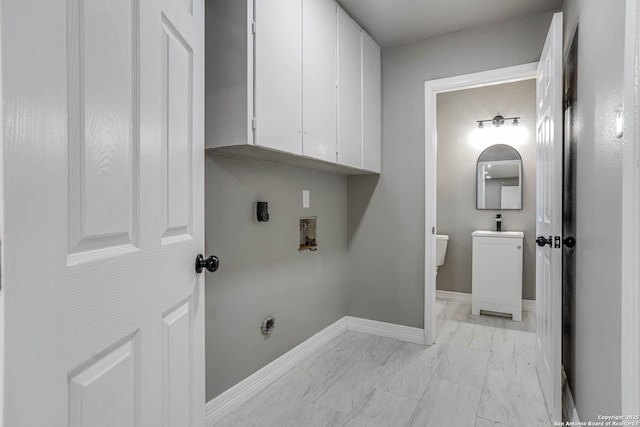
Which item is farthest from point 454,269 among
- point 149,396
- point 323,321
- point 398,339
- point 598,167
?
point 149,396

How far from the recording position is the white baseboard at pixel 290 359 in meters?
1.86

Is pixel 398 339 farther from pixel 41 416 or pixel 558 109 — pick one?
pixel 41 416

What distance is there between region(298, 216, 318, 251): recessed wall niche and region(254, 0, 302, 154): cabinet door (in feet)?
2.78

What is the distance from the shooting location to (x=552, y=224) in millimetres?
1760

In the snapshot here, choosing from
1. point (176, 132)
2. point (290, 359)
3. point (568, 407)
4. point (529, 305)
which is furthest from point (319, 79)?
point (529, 305)

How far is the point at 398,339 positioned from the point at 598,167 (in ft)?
6.85

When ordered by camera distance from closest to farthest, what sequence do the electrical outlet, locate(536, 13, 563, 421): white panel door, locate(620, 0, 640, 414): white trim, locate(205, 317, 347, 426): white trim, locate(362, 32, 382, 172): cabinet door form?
locate(620, 0, 640, 414): white trim
locate(536, 13, 563, 421): white panel door
locate(205, 317, 347, 426): white trim
the electrical outlet
locate(362, 32, 382, 172): cabinet door

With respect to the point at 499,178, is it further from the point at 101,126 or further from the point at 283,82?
the point at 101,126

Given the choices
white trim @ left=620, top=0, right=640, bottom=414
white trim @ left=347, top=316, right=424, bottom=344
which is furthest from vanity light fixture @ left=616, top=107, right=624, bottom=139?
white trim @ left=347, top=316, right=424, bottom=344

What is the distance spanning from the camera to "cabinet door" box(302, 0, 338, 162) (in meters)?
2.00

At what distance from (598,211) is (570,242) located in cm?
52

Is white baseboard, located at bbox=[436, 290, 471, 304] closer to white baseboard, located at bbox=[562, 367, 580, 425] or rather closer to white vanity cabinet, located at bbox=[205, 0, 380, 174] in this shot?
white baseboard, located at bbox=[562, 367, 580, 425]

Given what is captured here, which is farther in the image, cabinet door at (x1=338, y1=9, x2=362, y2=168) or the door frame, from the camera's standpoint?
the door frame

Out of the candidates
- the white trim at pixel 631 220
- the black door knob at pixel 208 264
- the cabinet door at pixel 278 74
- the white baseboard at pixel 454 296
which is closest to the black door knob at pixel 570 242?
the white trim at pixel 631 220
